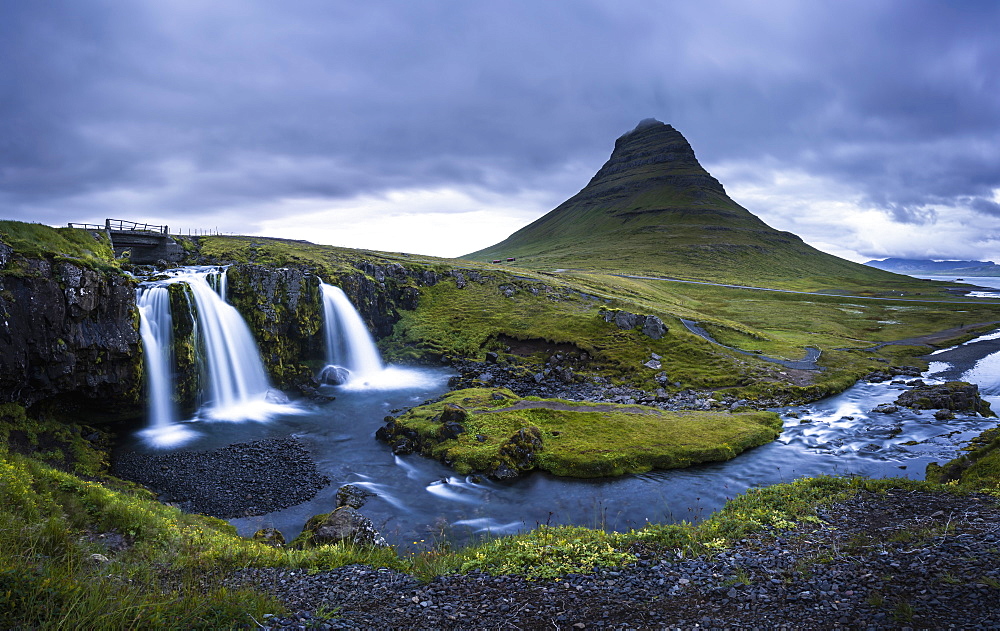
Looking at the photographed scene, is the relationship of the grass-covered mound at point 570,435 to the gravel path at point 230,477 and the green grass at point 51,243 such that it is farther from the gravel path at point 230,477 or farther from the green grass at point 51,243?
the green grass at point 51,243

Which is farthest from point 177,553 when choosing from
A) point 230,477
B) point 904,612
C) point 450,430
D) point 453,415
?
point 453,415

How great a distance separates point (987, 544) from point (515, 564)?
36.8 feet

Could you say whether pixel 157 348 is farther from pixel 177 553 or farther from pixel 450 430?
pixel 177 553

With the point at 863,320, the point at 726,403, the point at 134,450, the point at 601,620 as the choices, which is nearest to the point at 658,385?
the point at 726,403

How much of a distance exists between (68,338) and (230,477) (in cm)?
1422

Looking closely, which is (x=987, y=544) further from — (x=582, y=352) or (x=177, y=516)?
(x=582, y=352)

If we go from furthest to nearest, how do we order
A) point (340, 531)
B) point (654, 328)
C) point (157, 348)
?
point (654, 328) → point (157, 348) → point (340, 531)

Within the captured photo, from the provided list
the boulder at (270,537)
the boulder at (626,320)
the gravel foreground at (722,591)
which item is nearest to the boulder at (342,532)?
the boulder at (270,537)

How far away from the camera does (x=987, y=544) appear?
10688mm

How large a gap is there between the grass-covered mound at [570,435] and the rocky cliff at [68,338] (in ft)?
61.6

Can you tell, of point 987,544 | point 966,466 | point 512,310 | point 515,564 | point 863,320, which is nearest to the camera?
point 987,544

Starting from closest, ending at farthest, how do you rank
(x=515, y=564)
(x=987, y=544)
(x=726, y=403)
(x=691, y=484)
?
(x=987, y=544) < (x=515, y=564) < (x=691, y=484) < (x=726, y=403)

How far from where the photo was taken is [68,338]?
93.1 ft

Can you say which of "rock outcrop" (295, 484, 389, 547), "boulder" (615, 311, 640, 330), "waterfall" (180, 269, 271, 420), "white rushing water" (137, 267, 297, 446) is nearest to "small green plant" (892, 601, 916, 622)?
"rock outcrop" (295, 484, 389, 547)
